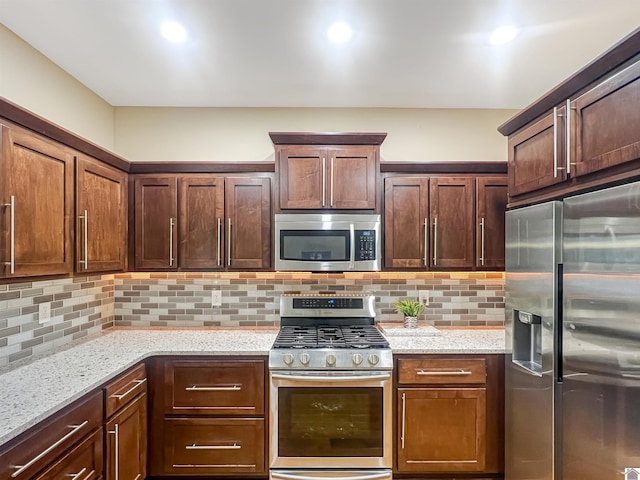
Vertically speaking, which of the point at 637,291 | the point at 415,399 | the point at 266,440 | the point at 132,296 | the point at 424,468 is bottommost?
the point at 424,468

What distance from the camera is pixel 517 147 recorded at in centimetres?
210

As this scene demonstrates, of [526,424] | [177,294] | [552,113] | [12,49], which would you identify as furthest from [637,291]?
[12,49]

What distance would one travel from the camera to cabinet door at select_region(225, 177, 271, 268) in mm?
2674

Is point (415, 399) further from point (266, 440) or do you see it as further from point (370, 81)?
point (370, 81)

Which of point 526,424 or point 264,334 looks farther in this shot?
point 264,334

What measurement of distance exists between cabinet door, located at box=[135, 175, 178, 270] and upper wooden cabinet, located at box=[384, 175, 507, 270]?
1.53 m

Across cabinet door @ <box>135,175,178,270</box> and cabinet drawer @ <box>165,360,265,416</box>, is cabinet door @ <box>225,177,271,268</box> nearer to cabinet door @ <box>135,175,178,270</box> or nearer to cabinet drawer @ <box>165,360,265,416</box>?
cabinet door @ <box>135,175,178,270</box>

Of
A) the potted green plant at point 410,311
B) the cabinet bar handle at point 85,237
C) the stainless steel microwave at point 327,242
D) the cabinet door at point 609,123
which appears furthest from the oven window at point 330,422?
the cabinet door at point 609,123

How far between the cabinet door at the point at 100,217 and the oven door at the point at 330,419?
1271mm

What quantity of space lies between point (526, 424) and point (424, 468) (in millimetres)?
695

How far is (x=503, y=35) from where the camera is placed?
6.64ft

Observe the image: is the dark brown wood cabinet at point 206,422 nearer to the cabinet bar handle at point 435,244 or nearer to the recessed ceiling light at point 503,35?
the cabinet bar handle at point 435,244

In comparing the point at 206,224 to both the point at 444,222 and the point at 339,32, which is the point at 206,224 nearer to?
the point at 339,32

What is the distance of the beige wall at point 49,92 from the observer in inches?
78.2
